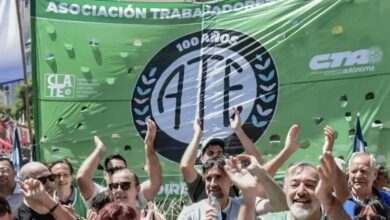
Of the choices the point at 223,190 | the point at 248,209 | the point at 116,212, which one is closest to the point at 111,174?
the point at 223,190

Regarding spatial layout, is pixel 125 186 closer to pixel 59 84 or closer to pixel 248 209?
pixel 248 209

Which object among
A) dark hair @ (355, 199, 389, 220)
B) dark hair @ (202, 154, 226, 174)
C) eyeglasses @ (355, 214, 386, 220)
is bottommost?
eyeglasses @ (355, 214, 386, 220)

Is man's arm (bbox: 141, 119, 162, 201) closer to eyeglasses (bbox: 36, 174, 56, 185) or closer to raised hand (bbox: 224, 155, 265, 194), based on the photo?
eyeglasses (bbox: 36, 174, 56, 185)

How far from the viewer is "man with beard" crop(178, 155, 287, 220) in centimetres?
427

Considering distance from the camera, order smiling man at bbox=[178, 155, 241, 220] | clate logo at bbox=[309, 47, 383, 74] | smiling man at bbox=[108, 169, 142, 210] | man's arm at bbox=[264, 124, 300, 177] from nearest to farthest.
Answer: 1. smiling man at bbox=[178, 155, 241, 220]
2. smiling man at bbox=[108, 169, 142, 210]
3. man's arm at bbox=[264, 124, 300, 177]
4. clate logo at bbox=[309, 47, 383, 74]

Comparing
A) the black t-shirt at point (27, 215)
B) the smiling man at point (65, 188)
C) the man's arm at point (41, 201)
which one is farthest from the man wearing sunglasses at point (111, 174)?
the man's arm at point (41, 201)

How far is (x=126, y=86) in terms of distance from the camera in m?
7.52

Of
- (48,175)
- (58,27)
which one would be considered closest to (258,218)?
(48,175)

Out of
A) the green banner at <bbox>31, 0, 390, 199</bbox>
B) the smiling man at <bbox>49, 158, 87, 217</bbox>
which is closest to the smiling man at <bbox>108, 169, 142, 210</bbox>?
the smiling man at <bbox>49, 158, 87, 217</bbox>

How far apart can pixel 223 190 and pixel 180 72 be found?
3119mm

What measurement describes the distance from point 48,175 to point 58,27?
113 inches

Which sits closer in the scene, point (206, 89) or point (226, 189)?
point (226, 189)

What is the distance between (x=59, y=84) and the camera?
24.5 ft

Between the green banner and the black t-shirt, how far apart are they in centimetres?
293
